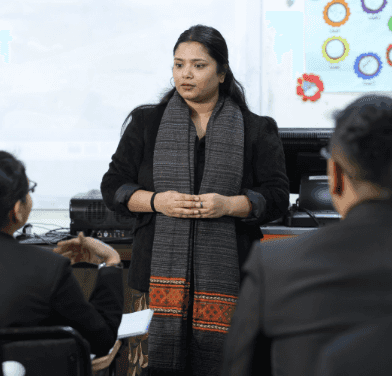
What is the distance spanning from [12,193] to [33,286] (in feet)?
0.62

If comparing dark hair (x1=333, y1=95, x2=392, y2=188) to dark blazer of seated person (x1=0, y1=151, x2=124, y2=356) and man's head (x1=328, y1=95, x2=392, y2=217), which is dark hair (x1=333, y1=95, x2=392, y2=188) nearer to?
man's head (x1=328, y1=95, x2=392, y2=217)

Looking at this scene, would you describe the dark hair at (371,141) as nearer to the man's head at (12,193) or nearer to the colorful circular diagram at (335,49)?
the man's head at (12,193)

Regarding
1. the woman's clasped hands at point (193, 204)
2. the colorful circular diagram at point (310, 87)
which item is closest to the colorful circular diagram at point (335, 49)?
the colorful circular diagram at point (310, 87)

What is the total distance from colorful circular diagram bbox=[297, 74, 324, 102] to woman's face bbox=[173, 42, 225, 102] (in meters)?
1.38

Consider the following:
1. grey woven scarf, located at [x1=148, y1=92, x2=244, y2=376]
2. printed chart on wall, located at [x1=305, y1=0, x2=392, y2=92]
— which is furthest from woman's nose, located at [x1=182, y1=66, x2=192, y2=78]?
printed chart on wall, located at [x1=305, y1=0, x2=392, y2=92]

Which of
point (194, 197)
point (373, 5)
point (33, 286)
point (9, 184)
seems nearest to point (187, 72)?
point (194, 197)

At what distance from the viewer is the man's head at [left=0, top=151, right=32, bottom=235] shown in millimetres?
818

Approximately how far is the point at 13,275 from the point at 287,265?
0.49 meters

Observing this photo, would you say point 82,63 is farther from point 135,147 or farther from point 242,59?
point 135,147

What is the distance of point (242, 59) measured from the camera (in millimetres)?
2539

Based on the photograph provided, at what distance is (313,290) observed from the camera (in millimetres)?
524

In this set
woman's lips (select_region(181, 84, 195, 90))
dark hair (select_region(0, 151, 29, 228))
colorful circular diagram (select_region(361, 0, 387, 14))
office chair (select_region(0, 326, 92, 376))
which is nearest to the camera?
office chair (select_region(0, 326, 92, 376))

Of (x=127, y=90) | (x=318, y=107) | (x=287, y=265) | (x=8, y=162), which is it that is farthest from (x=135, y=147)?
(x=318, y=107)

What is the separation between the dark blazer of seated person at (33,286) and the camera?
75 centimetres
